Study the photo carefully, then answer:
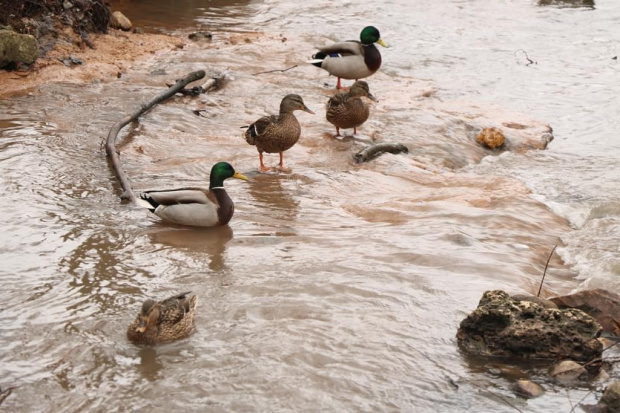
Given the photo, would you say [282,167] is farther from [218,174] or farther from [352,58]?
[352,58]

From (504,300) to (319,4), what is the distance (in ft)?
48.9

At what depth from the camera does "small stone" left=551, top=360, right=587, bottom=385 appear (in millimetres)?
5371

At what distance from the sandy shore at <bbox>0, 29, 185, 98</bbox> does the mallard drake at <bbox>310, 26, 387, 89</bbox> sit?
111 inches

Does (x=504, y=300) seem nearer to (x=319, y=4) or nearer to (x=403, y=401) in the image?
(x=403, y=401)

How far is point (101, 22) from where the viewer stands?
47.6 feet

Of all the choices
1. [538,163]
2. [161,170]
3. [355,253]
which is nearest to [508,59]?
[538,163]

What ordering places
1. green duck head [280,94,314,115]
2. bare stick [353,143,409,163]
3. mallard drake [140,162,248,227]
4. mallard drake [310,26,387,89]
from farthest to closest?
mallard drake [310,26,387,89]
bare stick [353,143,409,163]
green duck head [280,94,314,115]
mallard drake [140,162,248,227]

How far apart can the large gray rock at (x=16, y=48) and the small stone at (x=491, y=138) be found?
252 inches

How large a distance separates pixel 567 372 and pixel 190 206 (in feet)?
12.4

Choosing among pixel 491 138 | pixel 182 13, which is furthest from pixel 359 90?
pixel 182 13

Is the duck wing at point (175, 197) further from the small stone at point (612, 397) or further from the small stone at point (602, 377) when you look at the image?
the small stone at point (612, 397)

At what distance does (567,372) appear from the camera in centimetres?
540

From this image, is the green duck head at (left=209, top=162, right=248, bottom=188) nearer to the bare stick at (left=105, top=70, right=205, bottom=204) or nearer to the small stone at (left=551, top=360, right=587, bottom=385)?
the bare stick at (left=105, top=70, right=205, bottom=204)

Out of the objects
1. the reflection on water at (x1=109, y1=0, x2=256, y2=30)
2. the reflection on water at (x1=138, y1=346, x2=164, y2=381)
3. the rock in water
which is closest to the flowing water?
the reflection on water at (x1=138, y1=346, x2=164, y2=381)
